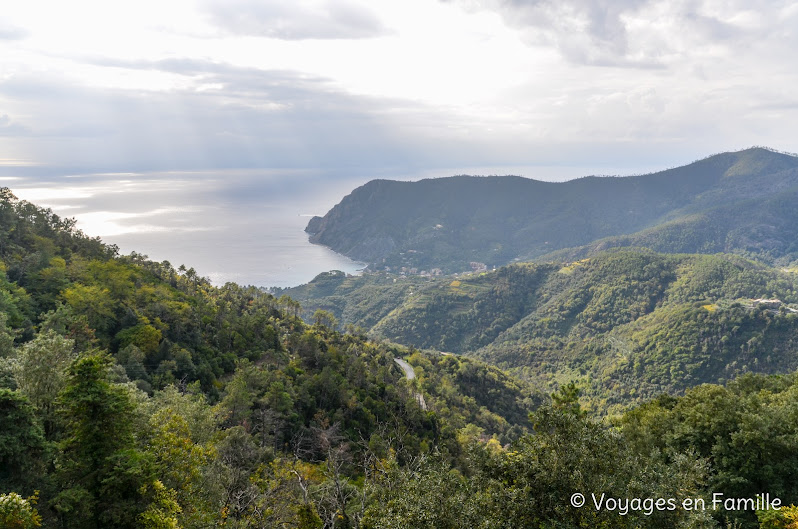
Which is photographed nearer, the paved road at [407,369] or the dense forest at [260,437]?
the dense forest at [260,437]

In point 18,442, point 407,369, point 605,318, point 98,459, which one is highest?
point 18,442

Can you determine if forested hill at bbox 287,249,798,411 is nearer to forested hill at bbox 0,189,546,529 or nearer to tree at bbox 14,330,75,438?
forested hill at bbox 0,189,546,529

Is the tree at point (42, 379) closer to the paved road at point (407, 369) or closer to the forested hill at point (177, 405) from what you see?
the forested hill at point (177, 405)

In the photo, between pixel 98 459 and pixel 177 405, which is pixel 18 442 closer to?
pixel 98 459

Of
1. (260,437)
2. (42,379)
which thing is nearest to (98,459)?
(42,379)

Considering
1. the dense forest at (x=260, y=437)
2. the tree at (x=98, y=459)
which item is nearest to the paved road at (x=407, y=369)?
the dense forest at (x=260, y=437)

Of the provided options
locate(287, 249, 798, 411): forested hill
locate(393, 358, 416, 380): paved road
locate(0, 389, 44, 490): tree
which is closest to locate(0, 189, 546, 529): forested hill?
locate(0, 389, 44, 490): tree
